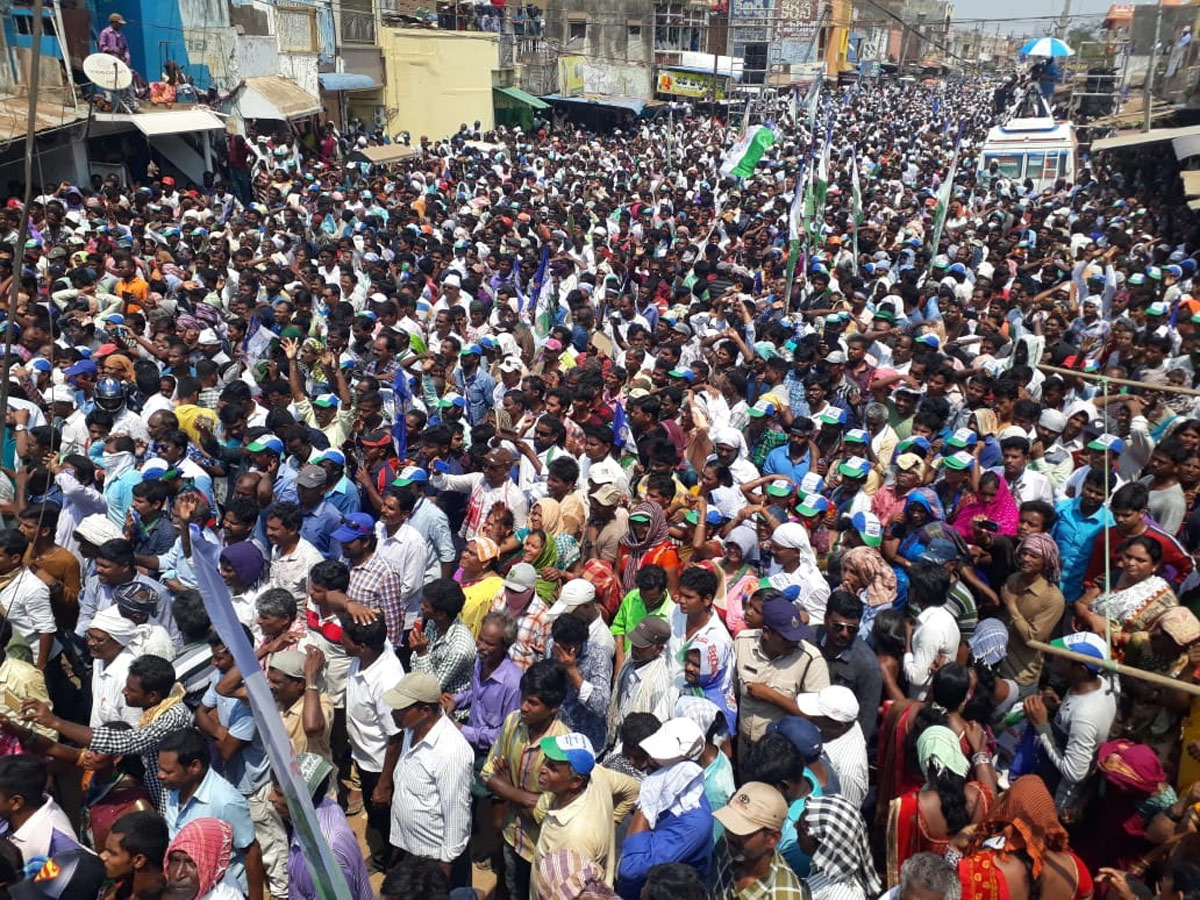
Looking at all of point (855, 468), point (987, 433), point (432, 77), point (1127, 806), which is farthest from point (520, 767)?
point (432, 77)

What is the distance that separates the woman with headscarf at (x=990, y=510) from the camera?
5.01 metres

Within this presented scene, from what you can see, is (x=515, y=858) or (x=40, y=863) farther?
(x=515, y=858)

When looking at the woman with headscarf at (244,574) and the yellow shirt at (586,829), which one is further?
the woman with headscarf at (244,574)

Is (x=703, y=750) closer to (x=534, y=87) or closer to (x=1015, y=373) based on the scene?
(x=1015, y=373)

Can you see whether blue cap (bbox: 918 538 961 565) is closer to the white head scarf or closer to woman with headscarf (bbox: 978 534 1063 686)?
woman with headscarf (bbox: 978 534 1063 686)

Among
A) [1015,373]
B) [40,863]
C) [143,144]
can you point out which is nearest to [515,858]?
[40,863]

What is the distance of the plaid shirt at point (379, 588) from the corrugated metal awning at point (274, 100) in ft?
59.0

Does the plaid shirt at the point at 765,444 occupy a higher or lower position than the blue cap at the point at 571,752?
lower

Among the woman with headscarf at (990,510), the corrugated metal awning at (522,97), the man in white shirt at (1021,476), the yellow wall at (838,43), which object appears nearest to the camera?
the woman with headscarf at (990,510)

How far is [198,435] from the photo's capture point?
611 cm

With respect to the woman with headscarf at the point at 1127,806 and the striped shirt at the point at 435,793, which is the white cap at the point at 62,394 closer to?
the striped shirt at the point at 435,793

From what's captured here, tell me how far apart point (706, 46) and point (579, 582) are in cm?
4855

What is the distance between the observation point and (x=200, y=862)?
2.96 metres

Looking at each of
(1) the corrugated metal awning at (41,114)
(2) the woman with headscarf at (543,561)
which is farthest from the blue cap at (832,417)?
(1) the corrugated metal awning at (41,114)
